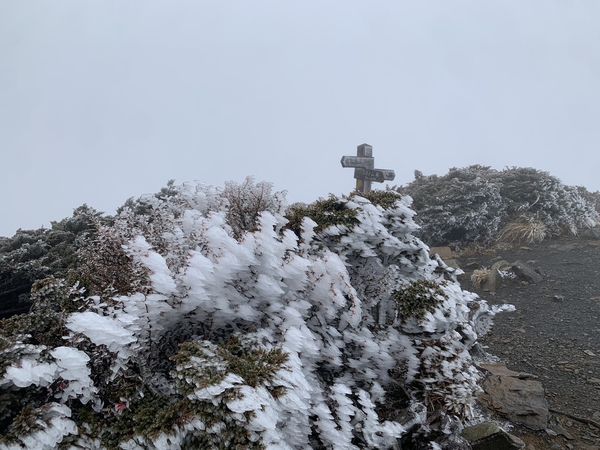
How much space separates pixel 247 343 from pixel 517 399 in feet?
10.9

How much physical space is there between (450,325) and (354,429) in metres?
1.29

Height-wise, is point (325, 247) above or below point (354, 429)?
above

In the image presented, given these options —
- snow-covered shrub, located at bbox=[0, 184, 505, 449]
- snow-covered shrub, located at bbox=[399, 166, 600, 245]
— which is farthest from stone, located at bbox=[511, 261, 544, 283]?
snow-covered shrub, located at bbox=[0, 184, 505, 449]

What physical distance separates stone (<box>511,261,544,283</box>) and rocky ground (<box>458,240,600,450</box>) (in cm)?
6

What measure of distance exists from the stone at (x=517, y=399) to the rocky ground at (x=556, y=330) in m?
0.12

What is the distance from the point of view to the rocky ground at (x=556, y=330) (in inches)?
182

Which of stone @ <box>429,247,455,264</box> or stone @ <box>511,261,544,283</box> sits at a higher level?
stone @ <box>429,247,455,264</box>

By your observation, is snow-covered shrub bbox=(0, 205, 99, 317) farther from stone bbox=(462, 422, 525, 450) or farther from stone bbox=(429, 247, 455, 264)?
stone bbox=(429, 247, 455, 264)

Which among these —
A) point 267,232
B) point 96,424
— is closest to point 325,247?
point 267,232

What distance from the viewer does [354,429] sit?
121 inches

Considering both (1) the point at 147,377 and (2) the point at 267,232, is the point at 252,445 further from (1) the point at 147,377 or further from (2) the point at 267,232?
(2) the point at 267,232

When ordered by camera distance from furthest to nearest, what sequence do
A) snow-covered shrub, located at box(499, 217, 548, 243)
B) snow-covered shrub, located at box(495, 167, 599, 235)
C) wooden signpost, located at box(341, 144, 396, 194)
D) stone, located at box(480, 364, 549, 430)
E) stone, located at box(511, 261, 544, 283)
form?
snow-covered shrub, located at box(495, 167, 599, 235), wooden signpost, located at box(341, 144, 396, 194), snow-covered shrub, located at box(499, 217, 548, 243), stone, located at box(511, 261, 544, 283), stone, located at box(480, 364, 549, 430)

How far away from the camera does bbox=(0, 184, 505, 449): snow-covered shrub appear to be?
2.44 m

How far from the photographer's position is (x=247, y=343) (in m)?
3.04
